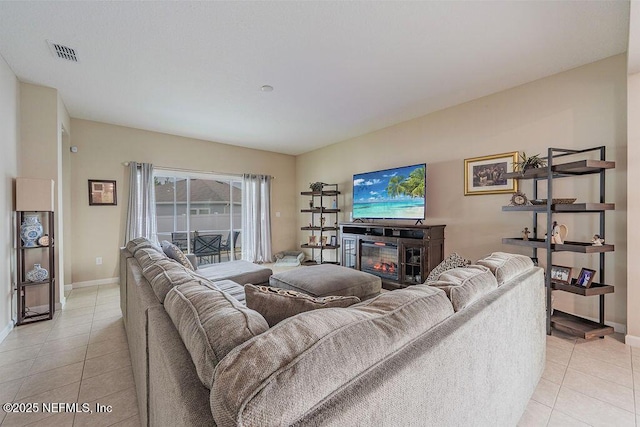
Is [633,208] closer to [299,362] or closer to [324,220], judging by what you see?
[299,362]

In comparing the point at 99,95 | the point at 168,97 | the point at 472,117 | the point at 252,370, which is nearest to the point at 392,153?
the point at 472,117

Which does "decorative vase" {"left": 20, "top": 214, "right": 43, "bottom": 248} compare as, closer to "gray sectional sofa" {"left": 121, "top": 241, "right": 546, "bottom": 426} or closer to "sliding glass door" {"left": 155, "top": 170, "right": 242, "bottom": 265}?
"sliding glass door" {"left": 155, "top": 170, "right": 242, "bottom": 265}

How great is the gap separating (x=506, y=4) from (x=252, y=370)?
2580 mm

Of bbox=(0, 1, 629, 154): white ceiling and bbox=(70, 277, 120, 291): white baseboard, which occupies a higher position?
bbox=(0, 1, 629, 154): white ceiling

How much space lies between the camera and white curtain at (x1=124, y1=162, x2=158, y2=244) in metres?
4.33

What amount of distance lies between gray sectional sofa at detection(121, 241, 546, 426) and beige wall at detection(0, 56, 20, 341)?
92.4 inches

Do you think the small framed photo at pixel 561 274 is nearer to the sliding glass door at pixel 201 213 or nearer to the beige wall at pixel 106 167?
the sliding glass door at pixel 201 213

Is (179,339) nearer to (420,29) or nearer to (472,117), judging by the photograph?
(420,29)

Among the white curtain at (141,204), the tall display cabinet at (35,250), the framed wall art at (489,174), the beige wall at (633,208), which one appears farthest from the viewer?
the white curtain at (141,204)

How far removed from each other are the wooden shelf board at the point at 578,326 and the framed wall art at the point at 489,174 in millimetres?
1336

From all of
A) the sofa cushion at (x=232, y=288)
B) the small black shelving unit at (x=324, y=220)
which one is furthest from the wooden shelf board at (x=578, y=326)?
the small black shelving unit at (x=324, y=220)

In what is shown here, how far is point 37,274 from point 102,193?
5.57 feet

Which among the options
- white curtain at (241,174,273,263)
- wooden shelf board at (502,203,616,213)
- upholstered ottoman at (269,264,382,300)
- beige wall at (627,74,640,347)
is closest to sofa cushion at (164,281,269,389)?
upholstered ottoman at (269,264,382,300)

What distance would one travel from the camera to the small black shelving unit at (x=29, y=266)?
274cm
